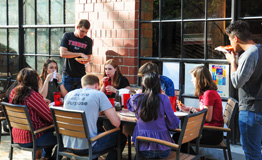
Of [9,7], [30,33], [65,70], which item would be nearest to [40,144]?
[65,70]

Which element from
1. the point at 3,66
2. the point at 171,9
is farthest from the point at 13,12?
the point at 171,9

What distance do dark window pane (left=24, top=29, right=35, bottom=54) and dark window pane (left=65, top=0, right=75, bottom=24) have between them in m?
0.90

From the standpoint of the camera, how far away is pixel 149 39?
19.3 feet

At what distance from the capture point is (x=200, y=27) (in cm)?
546

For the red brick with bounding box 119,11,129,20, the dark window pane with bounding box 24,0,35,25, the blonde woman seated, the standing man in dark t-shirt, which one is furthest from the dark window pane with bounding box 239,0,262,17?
the dark window pane with bounding box 24,0,35,25

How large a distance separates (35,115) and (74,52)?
198 centimetres

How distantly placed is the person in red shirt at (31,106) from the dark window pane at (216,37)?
2.53m

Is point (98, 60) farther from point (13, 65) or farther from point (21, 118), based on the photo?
point (21, 118)

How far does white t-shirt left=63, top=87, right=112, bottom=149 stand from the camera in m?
3.73

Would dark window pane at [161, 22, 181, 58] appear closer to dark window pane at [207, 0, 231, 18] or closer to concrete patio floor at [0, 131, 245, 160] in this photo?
dark window pane at [207, 0, 231, 18]

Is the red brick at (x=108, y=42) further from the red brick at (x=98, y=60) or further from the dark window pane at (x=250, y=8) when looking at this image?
the dark window pane at (x=250, y=8)

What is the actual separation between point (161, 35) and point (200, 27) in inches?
24.9

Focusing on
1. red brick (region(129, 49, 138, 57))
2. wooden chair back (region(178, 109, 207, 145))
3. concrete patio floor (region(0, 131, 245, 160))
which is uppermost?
red brick (region(129, 49, 138, 57))

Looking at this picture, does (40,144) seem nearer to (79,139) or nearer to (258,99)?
(79,139)
